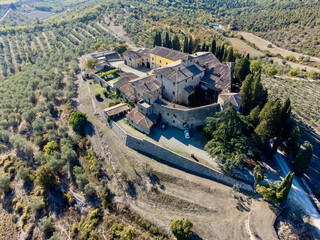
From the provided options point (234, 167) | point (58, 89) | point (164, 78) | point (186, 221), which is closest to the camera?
point (186, 221)

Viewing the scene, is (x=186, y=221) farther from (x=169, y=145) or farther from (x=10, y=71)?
(x=10, y=71)

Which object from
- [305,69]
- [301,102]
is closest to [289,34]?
[305,69]

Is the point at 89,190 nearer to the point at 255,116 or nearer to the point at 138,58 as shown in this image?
the point at 255,116

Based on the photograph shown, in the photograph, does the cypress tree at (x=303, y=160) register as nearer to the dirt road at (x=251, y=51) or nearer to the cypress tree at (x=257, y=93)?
the cypress tree at (x=257, y=93)

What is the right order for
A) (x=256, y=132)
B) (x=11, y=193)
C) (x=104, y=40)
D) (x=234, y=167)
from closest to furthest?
(x=234, y=167) < (x=256, y=132) < (x=11, y=193) < (x=104, y=40)

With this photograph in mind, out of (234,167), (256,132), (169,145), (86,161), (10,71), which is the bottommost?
(10,71)

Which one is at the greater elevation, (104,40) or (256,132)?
(256,132)

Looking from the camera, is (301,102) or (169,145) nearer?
(169,145)

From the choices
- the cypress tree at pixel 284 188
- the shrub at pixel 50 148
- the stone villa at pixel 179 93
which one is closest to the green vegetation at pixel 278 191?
the cypress tree at pixel 284 188
